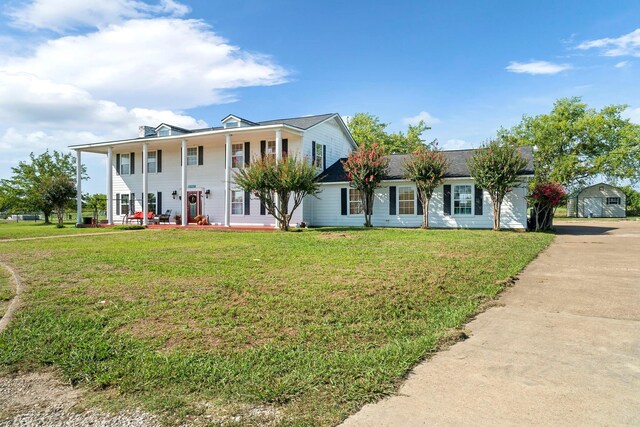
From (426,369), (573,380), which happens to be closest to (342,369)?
(426,369)

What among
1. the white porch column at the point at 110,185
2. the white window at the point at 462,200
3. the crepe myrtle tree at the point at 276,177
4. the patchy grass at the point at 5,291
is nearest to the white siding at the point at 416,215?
the white window at the point at 462,200

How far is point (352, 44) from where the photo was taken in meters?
16.7

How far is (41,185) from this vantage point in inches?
1097

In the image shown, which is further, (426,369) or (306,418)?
(426,369)

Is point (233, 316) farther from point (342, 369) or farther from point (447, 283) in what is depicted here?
point (447, 283)

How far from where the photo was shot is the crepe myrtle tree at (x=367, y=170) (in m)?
19.6

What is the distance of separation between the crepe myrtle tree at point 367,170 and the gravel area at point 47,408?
17.1 meters

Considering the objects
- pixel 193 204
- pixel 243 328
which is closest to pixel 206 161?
pixel 193 204

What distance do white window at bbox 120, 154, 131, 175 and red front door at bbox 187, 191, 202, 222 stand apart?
5.56 meters

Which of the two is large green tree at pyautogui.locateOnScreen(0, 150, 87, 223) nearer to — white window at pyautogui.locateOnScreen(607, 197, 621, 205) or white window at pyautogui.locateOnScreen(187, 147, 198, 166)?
white window at pyautogui.locateOnScreen(187, 147, 198, 166)

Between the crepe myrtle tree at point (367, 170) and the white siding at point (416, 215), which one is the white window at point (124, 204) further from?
the crepe myrtle tree at point (367, 170)

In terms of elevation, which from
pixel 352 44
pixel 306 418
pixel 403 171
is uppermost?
pixel 352 44

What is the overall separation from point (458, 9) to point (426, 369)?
14.3m

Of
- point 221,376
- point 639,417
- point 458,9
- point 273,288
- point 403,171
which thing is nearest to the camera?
point 639,417
